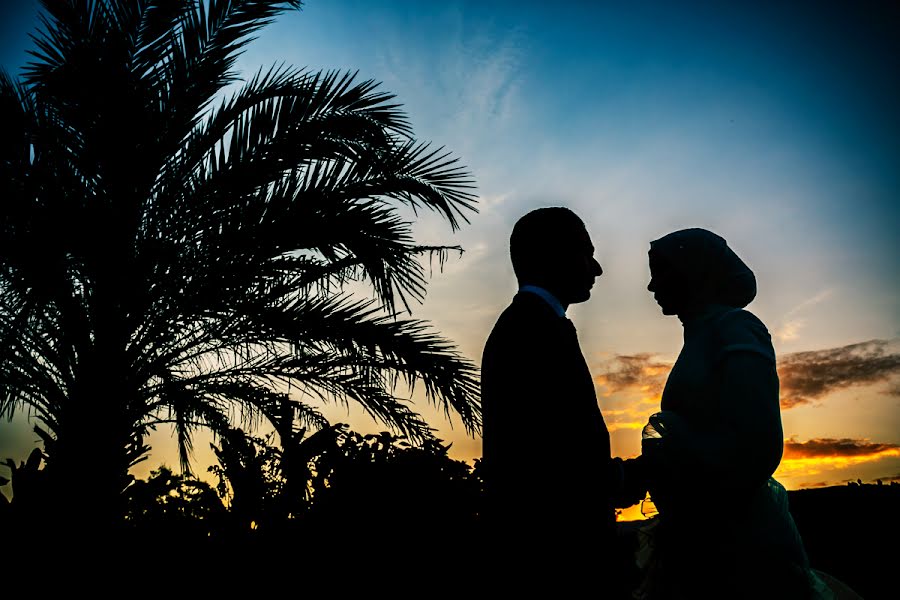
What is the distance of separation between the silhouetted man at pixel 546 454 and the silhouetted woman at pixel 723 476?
0.24 meters

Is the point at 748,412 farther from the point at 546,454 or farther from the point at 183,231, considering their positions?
the point at 183,231

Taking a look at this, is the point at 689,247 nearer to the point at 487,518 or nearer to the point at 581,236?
the point at 581,236

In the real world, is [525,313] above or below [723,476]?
above

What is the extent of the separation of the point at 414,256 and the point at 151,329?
2.29 meters

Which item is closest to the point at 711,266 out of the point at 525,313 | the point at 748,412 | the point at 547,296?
the point at 748,412

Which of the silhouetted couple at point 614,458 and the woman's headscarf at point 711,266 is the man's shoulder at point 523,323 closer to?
the silhouetted couple at point 614,458

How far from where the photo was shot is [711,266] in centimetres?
247

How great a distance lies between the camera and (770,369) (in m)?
2.04

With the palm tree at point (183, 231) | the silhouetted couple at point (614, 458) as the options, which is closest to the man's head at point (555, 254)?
the silhouetted couple at point (614, 458)

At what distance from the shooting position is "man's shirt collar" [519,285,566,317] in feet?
6.51

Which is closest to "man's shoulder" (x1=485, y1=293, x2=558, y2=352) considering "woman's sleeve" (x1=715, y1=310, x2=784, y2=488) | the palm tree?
"woman's sleeve" (x1=715, y1=310, x2=784, y2=488)

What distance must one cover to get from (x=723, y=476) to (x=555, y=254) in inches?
37.4

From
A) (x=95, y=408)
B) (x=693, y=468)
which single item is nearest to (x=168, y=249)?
(x=95, y=408)

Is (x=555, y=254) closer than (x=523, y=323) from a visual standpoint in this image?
No
